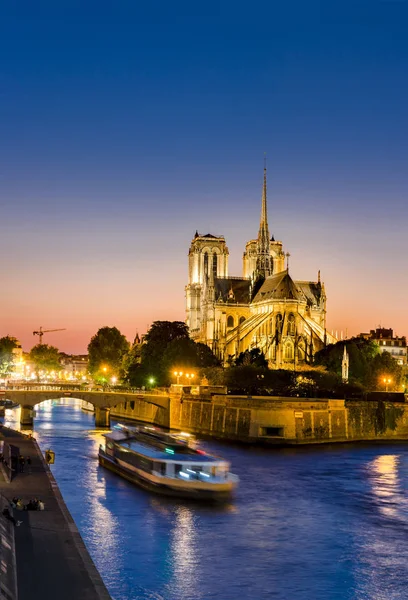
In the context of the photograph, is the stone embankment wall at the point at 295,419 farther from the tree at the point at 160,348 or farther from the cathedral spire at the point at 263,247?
the cathedral spire at the point at 263,247

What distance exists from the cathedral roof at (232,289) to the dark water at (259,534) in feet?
301

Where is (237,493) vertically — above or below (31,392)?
below

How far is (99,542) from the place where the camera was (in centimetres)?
3038

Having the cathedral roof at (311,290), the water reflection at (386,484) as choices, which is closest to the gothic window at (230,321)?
the cathedral roof at (311,290)

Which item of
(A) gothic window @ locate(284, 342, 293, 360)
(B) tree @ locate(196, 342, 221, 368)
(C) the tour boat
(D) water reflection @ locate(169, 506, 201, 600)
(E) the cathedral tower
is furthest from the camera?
(E) the cathedral tower

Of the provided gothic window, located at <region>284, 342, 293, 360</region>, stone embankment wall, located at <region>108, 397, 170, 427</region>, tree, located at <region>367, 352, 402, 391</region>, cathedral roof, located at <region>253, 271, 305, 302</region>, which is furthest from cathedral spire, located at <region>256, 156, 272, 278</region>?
stone embankment wall, located at <region>108, 397, 170, 427</region>

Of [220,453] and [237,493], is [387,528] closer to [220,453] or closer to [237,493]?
[237,493]

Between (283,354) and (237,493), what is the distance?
74528 mm

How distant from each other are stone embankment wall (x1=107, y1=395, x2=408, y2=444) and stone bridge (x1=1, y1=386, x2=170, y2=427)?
257 inches

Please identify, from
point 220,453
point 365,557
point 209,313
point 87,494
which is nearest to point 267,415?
point 220,453

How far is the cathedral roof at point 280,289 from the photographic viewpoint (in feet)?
406

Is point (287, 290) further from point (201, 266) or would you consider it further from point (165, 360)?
point (201, 266)

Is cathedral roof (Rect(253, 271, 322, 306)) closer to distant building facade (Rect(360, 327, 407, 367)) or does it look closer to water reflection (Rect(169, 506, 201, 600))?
distant building facade (Rect(360, 327, 407, 367))

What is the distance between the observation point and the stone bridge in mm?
74375
